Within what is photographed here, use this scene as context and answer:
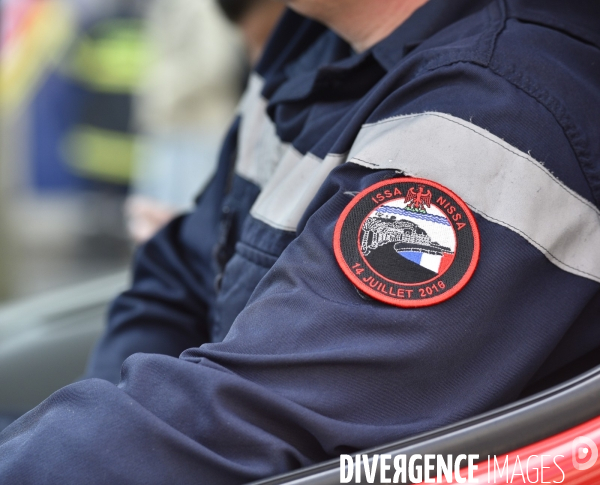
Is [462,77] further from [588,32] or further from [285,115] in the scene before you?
Answer: [285,115]

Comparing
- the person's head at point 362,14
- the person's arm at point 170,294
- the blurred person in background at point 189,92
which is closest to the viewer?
the person's head at point 362,14

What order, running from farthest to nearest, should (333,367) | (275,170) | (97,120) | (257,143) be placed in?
(97,120) → (257,143) → (275,170) → (333,367)

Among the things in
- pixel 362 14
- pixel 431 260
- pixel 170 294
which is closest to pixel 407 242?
pixel 431 260

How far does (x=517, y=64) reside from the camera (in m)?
0.89

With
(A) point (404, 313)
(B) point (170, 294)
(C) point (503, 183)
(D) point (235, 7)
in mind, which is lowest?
(B) point (170, 294)

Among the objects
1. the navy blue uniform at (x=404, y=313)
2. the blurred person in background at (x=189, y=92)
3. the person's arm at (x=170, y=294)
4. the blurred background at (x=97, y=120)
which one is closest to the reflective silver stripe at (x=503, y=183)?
the navy blue uniform at (x=404, y=313)

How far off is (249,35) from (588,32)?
121 centimetres

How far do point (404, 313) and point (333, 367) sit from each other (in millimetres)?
89

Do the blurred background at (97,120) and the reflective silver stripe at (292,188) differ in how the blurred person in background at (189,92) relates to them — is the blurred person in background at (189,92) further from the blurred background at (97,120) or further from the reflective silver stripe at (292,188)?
the reflective silver stripe at (292,188)

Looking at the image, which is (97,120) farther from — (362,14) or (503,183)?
(503,183)

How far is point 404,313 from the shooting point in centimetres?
80

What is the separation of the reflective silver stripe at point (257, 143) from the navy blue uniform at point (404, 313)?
0.72ft

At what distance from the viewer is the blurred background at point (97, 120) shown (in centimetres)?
312

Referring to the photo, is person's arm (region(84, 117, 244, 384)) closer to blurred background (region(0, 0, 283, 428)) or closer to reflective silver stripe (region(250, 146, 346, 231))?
reflective silver stripe (region(250, 146, 346, 231))
